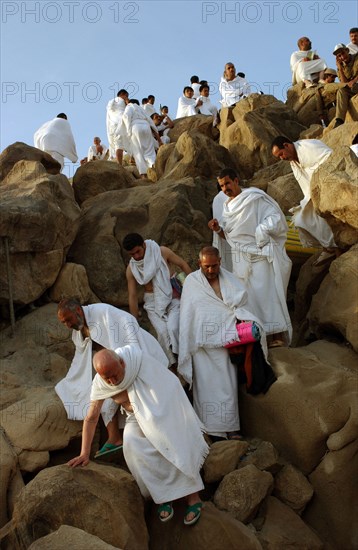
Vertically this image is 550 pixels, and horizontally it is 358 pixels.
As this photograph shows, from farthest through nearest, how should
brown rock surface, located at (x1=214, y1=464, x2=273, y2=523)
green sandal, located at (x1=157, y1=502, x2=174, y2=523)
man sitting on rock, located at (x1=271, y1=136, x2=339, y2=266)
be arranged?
1. man sitting on rock, located at (x1=271, y1=136, x2=339, y2=266)
2. brown rock surface, located at (x1=214, y1=464, x2=273, y2=523)
3. green sandal, located at (x1=157, y1=502, x2=174, y2=523)

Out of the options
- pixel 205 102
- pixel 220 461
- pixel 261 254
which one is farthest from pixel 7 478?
pixel 205 102

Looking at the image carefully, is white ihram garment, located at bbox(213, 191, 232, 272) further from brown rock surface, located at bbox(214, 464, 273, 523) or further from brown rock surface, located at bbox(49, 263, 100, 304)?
brown rock surface, located at bbox(214, 464, 273, 523)

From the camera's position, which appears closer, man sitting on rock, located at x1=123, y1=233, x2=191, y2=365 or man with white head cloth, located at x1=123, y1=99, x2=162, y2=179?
man sitting on rock, located at x1=123, y1=233, x2=191, y2=365

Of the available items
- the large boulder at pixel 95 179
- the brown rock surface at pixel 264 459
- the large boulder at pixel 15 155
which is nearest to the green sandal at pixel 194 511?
the brown rock surface at pixel 264 459

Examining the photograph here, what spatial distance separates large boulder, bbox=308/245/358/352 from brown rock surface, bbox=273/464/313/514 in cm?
163

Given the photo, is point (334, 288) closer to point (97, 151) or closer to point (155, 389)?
point (155, 389)

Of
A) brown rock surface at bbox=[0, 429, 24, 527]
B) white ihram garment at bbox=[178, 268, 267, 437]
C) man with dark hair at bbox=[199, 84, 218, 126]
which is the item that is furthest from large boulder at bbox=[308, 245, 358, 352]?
man with dark hair at bbox=[199, 84, 218, 126]

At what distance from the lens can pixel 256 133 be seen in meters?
13.1

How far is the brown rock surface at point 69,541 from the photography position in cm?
405

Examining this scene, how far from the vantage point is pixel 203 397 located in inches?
244

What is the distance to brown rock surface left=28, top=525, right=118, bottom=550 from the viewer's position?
405cm

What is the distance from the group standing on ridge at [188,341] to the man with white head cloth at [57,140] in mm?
5060

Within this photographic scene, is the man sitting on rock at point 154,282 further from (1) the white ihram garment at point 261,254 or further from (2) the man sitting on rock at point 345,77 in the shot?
(2) the man sitting on rock at point 345,77

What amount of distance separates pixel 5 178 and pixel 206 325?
4102 millimetres
